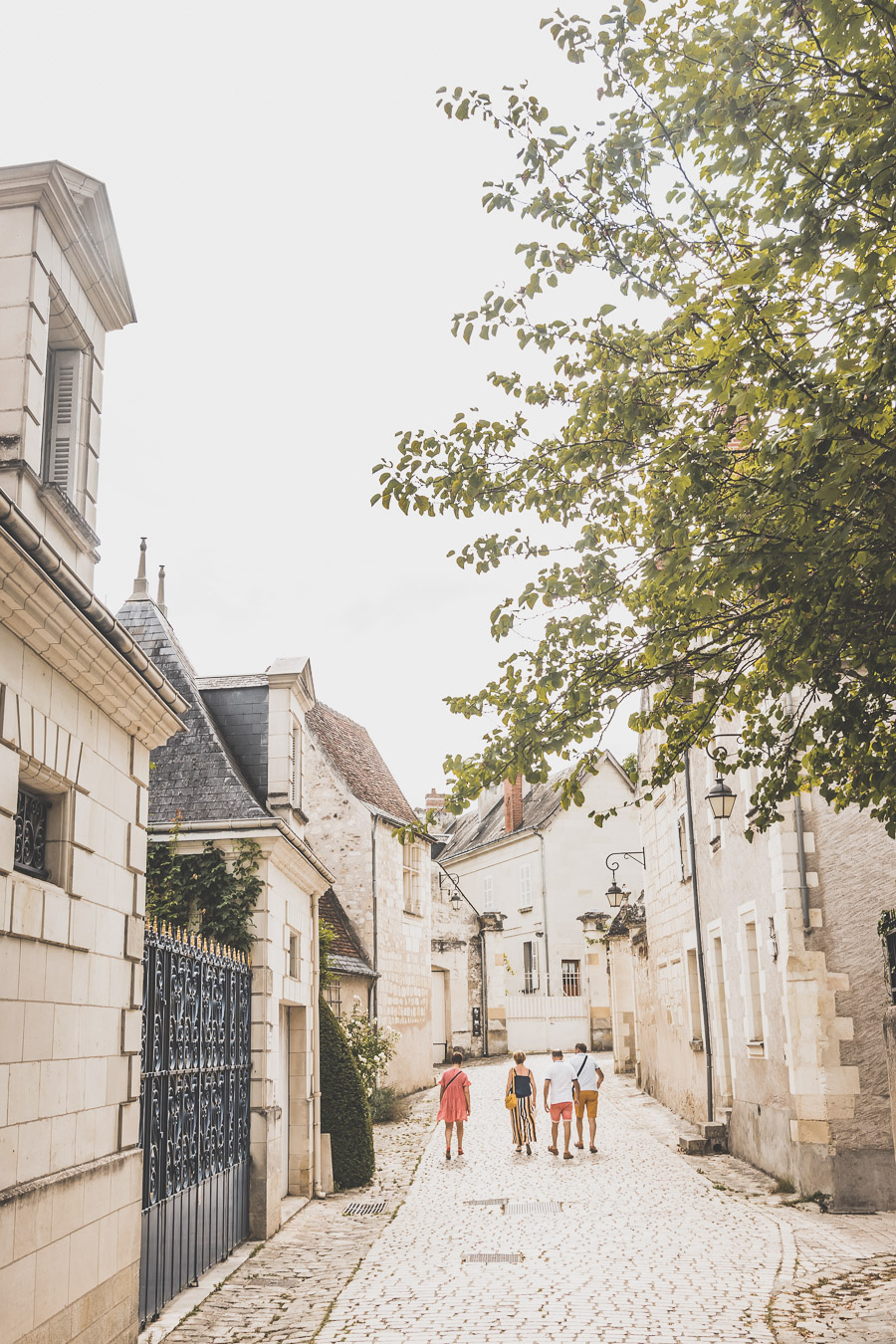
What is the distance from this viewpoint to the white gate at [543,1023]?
3306 cm

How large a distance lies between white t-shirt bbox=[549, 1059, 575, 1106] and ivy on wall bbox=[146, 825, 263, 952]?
6293 mm

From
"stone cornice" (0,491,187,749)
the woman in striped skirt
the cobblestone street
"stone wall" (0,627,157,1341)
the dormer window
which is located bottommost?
the cobblestone street

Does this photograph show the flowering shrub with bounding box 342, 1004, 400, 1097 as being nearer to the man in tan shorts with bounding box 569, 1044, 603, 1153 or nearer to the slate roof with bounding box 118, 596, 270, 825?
the man in tan shorts with bounding box 569, 1044, 603, 1153

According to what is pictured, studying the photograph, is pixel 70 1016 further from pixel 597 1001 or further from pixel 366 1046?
pixel 597 1001

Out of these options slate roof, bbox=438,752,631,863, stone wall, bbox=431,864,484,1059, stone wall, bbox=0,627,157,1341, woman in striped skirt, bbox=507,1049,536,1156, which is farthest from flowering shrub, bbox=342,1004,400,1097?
slate roof, bbox=438,752,631,863

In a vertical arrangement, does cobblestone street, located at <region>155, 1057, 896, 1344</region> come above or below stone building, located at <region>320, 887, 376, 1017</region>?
below

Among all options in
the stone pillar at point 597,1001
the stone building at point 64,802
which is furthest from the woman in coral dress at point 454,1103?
the stone pillar at point 597,1001

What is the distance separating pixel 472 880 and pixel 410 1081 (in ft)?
65.2

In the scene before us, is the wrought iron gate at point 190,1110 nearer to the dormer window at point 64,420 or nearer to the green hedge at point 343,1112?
the dormer window at point 64,420

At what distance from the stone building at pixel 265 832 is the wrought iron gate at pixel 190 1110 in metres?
0.28

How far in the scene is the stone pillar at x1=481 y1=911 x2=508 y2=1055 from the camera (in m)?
30.8

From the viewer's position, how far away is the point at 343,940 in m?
21.4

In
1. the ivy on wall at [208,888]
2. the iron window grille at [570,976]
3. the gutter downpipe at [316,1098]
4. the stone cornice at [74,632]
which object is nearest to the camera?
the stone cornice at [74,632]

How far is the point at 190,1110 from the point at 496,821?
35294 mm
